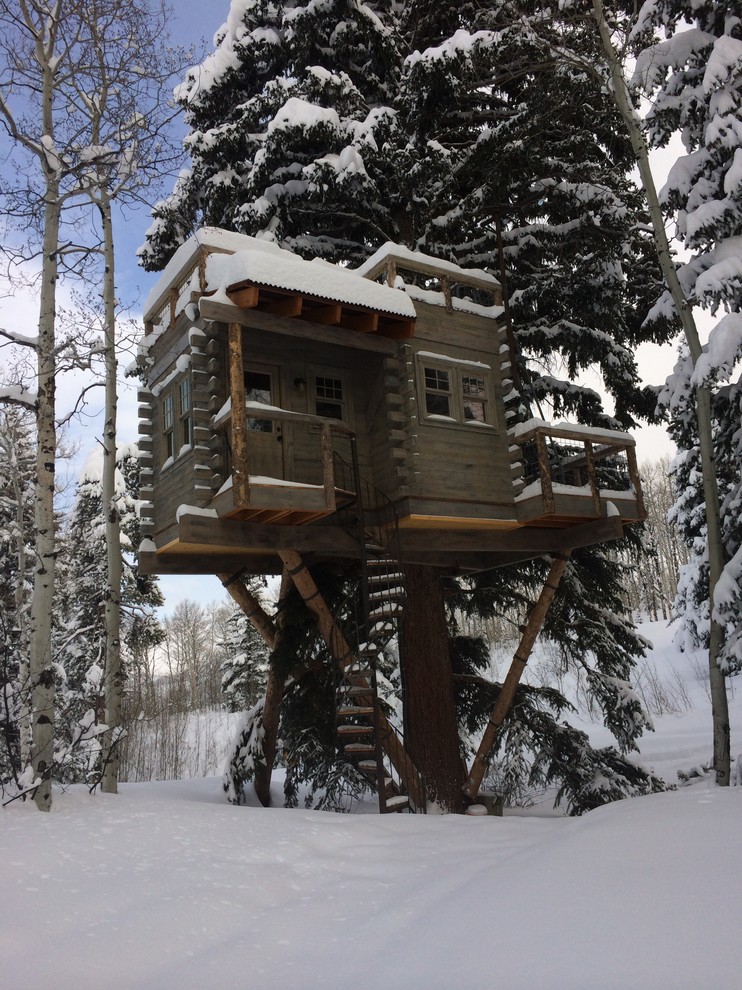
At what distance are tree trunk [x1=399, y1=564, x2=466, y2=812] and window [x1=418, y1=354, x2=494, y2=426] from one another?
3040 mm

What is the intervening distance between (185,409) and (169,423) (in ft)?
2.79

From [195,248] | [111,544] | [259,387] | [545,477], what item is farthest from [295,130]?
[111,544]

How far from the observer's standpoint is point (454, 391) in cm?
1254

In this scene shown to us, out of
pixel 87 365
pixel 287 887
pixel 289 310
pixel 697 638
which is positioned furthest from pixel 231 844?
pixel 697 638

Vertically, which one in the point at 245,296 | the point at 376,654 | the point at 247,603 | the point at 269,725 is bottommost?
the point at 269,725

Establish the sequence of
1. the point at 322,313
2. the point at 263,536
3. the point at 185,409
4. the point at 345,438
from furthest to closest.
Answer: the point at 345,438, the point at 185,409, the point at 322,313, the point at 263,536

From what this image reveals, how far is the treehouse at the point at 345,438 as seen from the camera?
1027 centimetres

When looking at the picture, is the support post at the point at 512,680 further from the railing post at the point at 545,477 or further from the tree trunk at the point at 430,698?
the railing post at the point at 545,477

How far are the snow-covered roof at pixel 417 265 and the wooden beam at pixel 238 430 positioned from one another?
11.8 ft

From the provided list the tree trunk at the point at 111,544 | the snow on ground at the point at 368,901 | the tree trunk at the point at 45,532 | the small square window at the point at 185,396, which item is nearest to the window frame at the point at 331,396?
the small square window at the point at 185,396

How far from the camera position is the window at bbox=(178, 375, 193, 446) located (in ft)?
37.2

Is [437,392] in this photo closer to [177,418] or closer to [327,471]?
[327,471]

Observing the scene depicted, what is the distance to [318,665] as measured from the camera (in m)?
13.9

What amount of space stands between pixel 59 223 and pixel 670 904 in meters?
10.2
